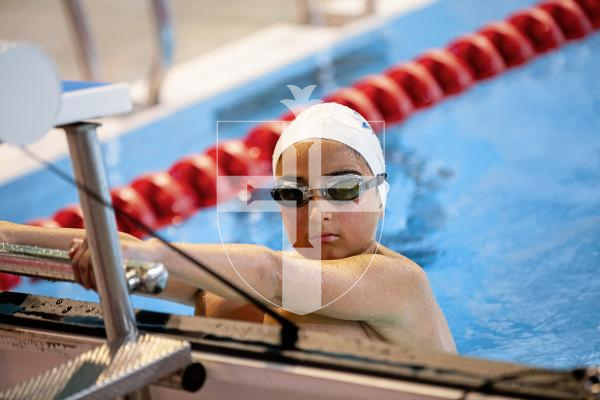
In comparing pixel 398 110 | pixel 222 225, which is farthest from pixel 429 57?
pixel 222 225

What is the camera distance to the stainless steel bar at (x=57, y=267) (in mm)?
1348

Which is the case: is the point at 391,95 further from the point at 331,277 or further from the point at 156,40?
the point at 331,277

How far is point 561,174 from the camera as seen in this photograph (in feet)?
12.6

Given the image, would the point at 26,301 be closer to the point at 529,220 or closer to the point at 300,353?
the point at 300,353

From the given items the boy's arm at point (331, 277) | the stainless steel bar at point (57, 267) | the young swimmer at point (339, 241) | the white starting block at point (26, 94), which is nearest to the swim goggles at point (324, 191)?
the young swimmer at point (339, 241)

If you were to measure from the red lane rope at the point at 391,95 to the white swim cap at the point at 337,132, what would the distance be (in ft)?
5.20

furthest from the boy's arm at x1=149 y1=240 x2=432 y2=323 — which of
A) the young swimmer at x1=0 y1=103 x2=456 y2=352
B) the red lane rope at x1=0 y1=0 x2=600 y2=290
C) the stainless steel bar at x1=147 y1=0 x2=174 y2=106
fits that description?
the stainless steel bar at x1=147 y1=0 x2=174 y2=106

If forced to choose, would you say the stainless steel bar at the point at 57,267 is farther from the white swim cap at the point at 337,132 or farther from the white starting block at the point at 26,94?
the white swim cap at the point at 337,132

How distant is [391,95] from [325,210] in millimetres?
2594

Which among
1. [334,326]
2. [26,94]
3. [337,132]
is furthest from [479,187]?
[26,94]

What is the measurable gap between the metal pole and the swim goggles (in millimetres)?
479

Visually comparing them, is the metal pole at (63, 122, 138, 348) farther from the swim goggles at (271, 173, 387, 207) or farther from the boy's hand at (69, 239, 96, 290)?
the swim goggles at (271, 173, 387, 207)

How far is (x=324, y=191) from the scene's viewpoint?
177 centimetres

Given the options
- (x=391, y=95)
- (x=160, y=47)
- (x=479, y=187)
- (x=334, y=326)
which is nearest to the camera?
(x=334, y=326)
